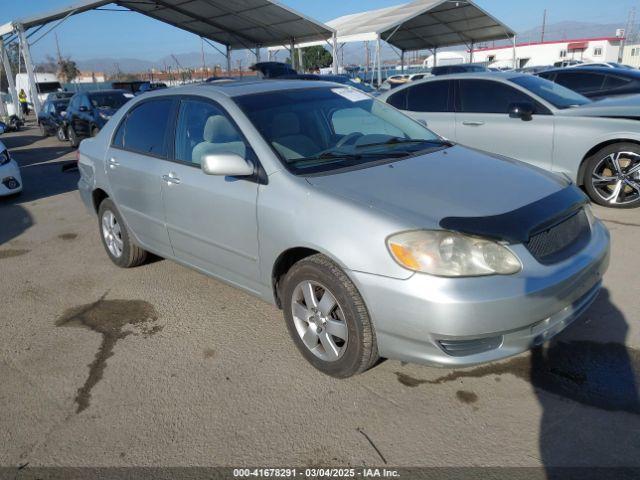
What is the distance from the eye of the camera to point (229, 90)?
362 centimetres

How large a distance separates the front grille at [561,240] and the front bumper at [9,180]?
817cm

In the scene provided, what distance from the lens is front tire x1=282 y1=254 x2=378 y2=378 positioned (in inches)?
104

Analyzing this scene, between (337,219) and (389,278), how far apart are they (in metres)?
0.43

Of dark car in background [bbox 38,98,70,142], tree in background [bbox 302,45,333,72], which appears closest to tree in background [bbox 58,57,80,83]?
tree in background [bbox 302,45,333,72]

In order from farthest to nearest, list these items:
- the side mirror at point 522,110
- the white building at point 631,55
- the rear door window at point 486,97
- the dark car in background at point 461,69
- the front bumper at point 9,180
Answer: the white building at point 631,55
the dark car in background at point 461,69
the front bumper at point 9,180
the rear door window at point 486,97
the side mirror at point 522,110

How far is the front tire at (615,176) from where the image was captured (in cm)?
563

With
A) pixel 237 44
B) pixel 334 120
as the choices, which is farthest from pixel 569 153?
pixel 237 44

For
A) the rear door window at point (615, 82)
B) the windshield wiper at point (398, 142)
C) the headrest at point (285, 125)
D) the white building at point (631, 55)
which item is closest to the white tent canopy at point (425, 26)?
the rear door window at point (615, 82)

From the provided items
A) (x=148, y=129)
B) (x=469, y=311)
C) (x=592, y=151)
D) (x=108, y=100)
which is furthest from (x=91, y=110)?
(x=469, y=311)

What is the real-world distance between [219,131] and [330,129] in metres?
0.78

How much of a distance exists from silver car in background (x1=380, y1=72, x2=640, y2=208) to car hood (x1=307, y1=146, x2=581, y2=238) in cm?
297

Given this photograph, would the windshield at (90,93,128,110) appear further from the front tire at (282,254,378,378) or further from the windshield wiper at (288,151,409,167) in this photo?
the front tire at (282,254,378,378)

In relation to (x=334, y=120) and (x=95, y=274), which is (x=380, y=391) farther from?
(x=95, y=274)

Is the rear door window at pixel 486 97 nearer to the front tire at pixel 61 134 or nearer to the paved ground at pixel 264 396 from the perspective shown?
the paved ground at pixel 264 396
